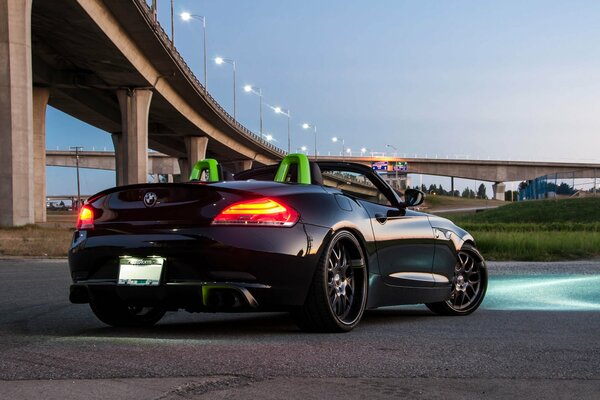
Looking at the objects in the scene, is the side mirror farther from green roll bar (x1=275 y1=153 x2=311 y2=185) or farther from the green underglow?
the green underglow

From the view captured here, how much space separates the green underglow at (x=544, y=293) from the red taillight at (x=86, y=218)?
4314mm

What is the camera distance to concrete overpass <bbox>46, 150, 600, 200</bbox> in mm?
120188

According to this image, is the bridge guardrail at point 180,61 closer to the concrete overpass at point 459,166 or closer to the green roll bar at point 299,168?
the green roll bar at point 299,168

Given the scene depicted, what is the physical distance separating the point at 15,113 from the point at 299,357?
28.9m

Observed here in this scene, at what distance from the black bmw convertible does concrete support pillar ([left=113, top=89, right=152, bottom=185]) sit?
46040 millimetres

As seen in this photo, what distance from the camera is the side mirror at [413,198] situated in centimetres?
736

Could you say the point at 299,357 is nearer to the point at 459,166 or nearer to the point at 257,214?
the point at 257,214

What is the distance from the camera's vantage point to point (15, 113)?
31562 millimetres

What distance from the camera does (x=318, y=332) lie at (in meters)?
6.23

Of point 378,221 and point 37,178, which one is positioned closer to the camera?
point 378,221

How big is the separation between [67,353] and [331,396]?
77.8 inches

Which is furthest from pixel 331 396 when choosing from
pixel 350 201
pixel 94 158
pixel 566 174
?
pixel 94 158

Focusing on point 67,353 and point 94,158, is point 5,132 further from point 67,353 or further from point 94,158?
point 94,158

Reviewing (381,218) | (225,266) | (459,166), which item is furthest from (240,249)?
(459,166)
